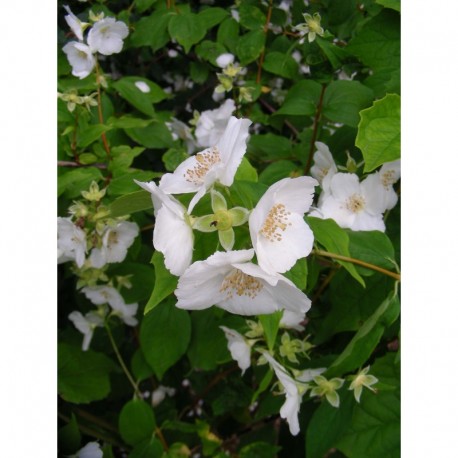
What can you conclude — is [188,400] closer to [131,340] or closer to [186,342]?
[131,340]

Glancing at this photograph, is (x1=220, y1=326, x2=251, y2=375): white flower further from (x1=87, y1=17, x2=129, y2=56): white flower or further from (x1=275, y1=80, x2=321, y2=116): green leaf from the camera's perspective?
(x1=87, y1=17, x2=129, y2=56): white flower

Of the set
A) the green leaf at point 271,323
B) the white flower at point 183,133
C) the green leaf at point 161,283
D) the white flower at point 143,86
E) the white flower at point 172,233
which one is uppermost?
the white flower at point 172,233

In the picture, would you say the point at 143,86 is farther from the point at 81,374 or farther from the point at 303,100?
the point at 81,374

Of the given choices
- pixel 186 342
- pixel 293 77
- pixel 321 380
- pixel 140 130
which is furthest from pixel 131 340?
pixel 293 77

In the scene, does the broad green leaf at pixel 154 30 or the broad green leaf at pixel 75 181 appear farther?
the broad green leaf at pixel 154 30

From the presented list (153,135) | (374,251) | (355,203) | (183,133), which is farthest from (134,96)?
(374,251)

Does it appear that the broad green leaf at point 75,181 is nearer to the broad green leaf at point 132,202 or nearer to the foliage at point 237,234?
the foliage at point 237,234

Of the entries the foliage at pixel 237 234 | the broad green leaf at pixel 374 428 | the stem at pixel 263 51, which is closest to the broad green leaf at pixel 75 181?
the foliage at pixel 237 234
